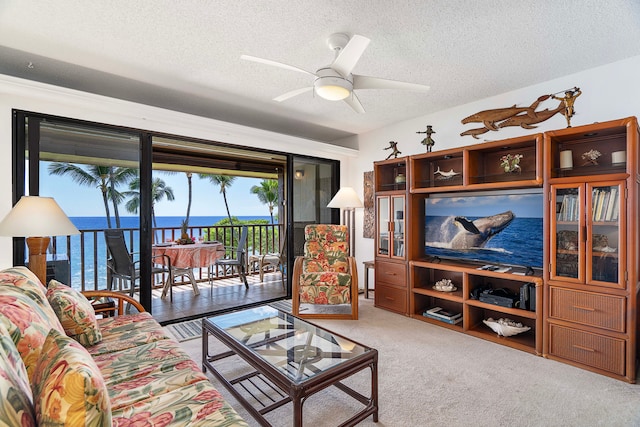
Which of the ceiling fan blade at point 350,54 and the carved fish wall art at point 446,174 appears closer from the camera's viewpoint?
the ceiling fan blade at point 350,54

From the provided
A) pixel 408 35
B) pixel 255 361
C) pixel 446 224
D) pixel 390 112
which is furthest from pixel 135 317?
pixel 390 112

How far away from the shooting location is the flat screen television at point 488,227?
293cm

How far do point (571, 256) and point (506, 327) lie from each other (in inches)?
33.5

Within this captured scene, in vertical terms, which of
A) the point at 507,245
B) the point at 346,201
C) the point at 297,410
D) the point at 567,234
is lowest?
the point at 297,410

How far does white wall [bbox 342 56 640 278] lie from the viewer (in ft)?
8.76

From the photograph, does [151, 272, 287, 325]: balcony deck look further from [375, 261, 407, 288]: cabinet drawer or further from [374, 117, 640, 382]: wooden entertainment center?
[374, 117, 640, 382]: wooden entertainment center

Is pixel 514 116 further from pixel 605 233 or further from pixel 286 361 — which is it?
pixel 286 361

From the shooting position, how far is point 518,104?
3285mm

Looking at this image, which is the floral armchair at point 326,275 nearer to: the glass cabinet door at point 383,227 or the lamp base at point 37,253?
the glass cabinet door at point 383,227

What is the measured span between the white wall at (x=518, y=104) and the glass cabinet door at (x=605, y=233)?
88 cm

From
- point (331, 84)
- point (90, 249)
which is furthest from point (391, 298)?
point (90, 249)

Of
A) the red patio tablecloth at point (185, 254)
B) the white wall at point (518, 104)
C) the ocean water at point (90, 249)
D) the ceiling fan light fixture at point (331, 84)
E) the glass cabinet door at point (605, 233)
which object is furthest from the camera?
the red patio tablecloth at point (185, 254)

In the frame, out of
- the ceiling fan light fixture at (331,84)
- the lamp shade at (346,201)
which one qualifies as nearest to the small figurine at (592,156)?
the ceiling fan light fixture at (331,84)

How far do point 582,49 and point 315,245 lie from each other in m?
3.21
